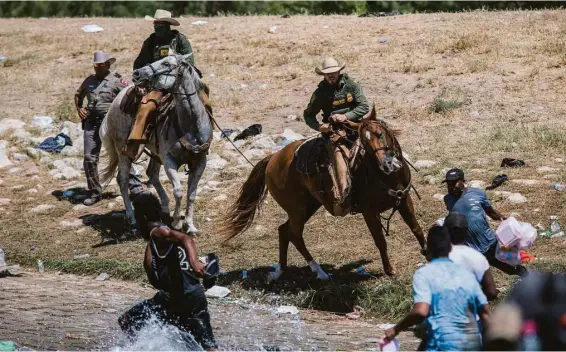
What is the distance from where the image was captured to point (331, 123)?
32.2 feet

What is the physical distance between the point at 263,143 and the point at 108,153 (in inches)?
106

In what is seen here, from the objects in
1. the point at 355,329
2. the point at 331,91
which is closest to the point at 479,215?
the point at 355,329

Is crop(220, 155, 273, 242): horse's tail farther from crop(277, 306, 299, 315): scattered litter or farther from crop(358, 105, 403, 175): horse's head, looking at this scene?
crop(358, 105, 403, 175): horse's head

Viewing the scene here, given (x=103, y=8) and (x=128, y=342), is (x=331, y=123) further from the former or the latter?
(x=103, y=8)

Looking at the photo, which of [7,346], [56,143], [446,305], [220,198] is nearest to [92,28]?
[56,143]

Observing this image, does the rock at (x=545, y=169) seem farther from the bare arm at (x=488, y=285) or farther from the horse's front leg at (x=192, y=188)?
the bare arm at (x=488, y=285)

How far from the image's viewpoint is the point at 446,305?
592 centimetres

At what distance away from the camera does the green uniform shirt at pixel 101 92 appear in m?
13.8

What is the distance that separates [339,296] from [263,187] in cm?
191

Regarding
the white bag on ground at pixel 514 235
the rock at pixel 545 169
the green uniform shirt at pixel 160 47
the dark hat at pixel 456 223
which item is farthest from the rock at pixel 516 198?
the dark hat at pixel 456 223

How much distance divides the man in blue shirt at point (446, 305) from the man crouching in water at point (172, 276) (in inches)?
60.7

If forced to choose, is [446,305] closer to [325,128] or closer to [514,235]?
[514,235]

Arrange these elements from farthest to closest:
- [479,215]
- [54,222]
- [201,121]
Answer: [54,222] < [201,121] < [479,215]

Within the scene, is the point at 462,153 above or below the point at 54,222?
above
